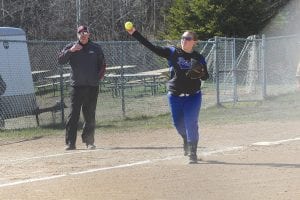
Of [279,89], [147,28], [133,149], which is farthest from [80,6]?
[133,149]

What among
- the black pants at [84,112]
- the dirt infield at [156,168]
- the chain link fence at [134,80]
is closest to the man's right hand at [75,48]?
the black pants at [84,112]

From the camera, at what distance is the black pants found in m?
10.5

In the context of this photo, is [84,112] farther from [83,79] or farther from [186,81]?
[186,81]

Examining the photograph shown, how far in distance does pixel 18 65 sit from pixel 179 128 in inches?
302

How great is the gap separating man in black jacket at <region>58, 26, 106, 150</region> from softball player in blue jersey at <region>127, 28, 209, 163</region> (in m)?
1.85

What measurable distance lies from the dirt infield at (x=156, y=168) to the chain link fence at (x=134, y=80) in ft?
10.8

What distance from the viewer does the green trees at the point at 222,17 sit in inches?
1201

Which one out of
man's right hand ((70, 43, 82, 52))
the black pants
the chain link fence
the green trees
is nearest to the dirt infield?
the black pants

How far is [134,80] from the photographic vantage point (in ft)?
76.0

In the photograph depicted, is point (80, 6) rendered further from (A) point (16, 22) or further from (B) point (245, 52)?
(B) point (245, 52)

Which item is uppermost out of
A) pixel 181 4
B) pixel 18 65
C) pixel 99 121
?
pixel 181 4

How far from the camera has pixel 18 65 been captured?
15758 millimetres

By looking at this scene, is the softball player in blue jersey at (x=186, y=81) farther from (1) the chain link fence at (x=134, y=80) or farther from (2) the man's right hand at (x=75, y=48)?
(1) the chain link fence at (x=134, y=80)

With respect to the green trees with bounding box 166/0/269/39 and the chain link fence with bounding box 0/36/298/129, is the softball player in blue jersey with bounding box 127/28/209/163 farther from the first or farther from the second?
the green trees with bounding box 166/0/269/39
